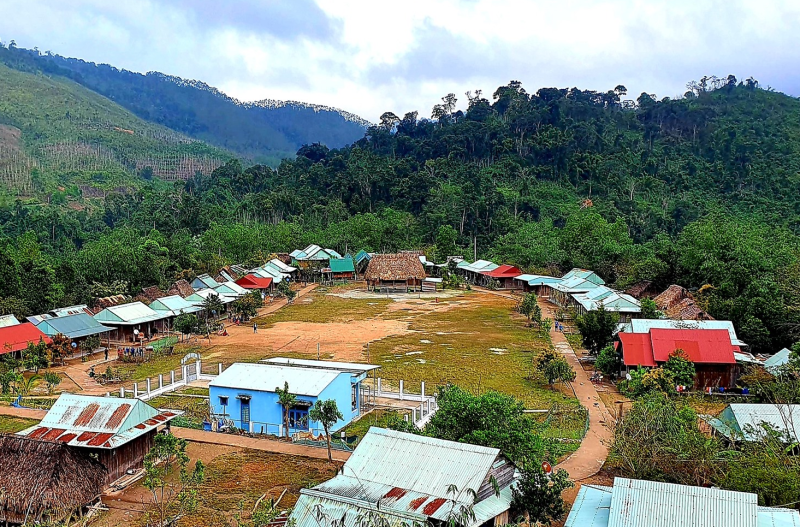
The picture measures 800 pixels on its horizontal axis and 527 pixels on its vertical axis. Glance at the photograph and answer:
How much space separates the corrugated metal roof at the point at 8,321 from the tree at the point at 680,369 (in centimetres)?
2780

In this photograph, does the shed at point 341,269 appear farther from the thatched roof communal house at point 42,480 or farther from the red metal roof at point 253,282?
the thatched roof communal house at point 42,480

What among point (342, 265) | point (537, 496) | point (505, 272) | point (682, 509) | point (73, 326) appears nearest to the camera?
point (682, 509)

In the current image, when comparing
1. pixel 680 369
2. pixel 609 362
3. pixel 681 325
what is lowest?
pixel 609 362

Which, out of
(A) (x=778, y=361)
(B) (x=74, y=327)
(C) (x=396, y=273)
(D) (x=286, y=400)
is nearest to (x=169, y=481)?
(D) (x=286, y=400)

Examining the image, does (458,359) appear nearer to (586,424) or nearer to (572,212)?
(586,424)

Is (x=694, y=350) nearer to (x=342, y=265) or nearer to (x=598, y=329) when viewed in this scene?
(x=598, y=329)

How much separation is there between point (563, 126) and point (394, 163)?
25987 millimetres

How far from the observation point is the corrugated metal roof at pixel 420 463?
1074cm

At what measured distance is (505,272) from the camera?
167 ft

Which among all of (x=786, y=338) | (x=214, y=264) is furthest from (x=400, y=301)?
(x=786, y=338)

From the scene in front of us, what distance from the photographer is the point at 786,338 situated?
25.0 m

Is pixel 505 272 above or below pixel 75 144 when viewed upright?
below

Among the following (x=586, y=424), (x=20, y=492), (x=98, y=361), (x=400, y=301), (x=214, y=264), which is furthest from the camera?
(x=214, y=264)

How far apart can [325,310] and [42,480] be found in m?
28.3
